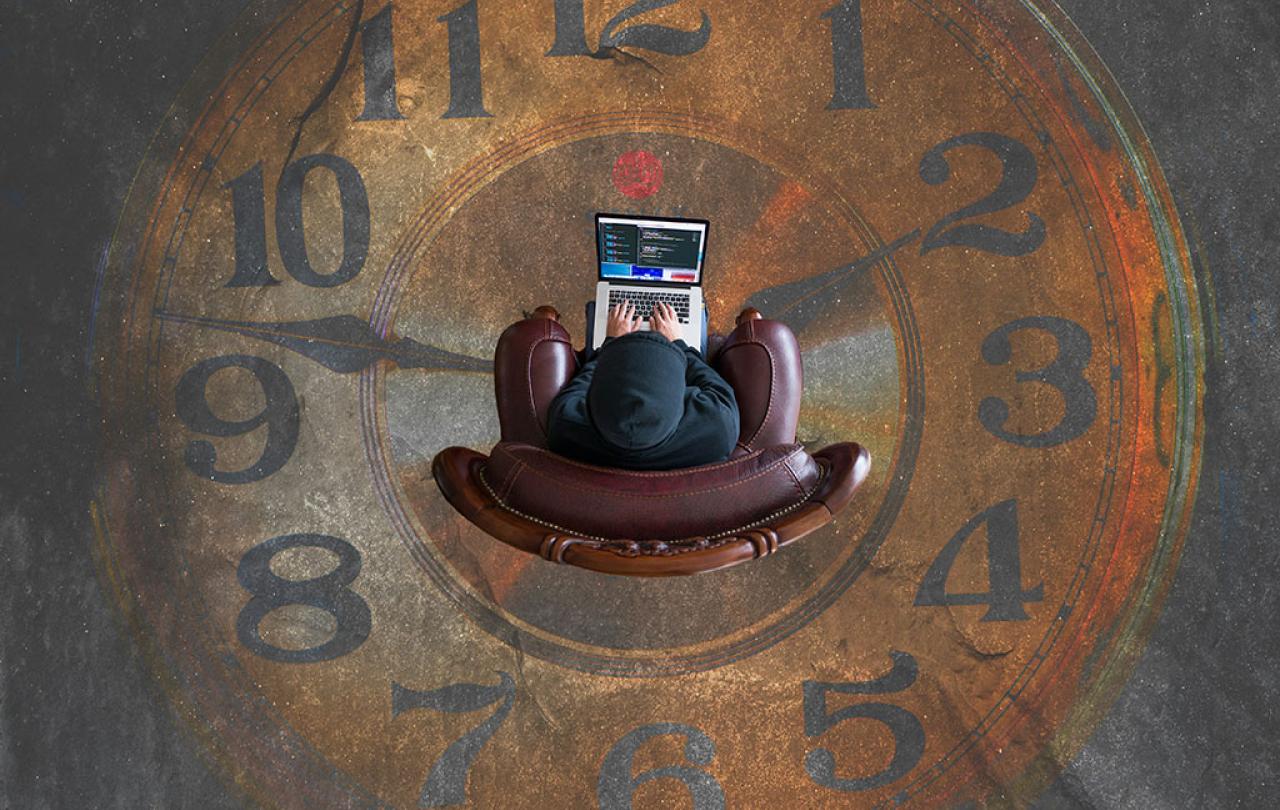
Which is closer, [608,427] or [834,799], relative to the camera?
[608,427]

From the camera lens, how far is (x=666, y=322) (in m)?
3.03

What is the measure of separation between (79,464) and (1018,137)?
3.78 meters

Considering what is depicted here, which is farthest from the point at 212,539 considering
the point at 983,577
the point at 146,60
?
the point at 983,577

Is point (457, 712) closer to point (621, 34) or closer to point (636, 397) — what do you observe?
point (636, 397)

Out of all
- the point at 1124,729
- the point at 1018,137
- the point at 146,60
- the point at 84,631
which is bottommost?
the point at 1124,729

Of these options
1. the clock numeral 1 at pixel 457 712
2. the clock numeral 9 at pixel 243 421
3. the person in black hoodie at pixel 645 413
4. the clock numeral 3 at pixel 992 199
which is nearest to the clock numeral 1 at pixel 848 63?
the clock numeral 3 at pixel 992 199

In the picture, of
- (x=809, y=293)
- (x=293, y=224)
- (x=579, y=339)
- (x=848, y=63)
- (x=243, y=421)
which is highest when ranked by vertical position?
(x=848, y=63)

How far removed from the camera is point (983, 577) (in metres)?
3.65

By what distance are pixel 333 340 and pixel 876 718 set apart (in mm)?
2510

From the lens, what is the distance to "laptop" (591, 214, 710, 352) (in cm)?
304

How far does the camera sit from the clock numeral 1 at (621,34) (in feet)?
12.0

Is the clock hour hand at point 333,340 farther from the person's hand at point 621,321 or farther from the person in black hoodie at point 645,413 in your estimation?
the person in black hoodie at point 645,413

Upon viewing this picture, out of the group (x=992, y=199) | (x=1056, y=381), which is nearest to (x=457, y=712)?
(x=1056, y=381)

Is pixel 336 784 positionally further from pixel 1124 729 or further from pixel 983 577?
pixel 1124 729
